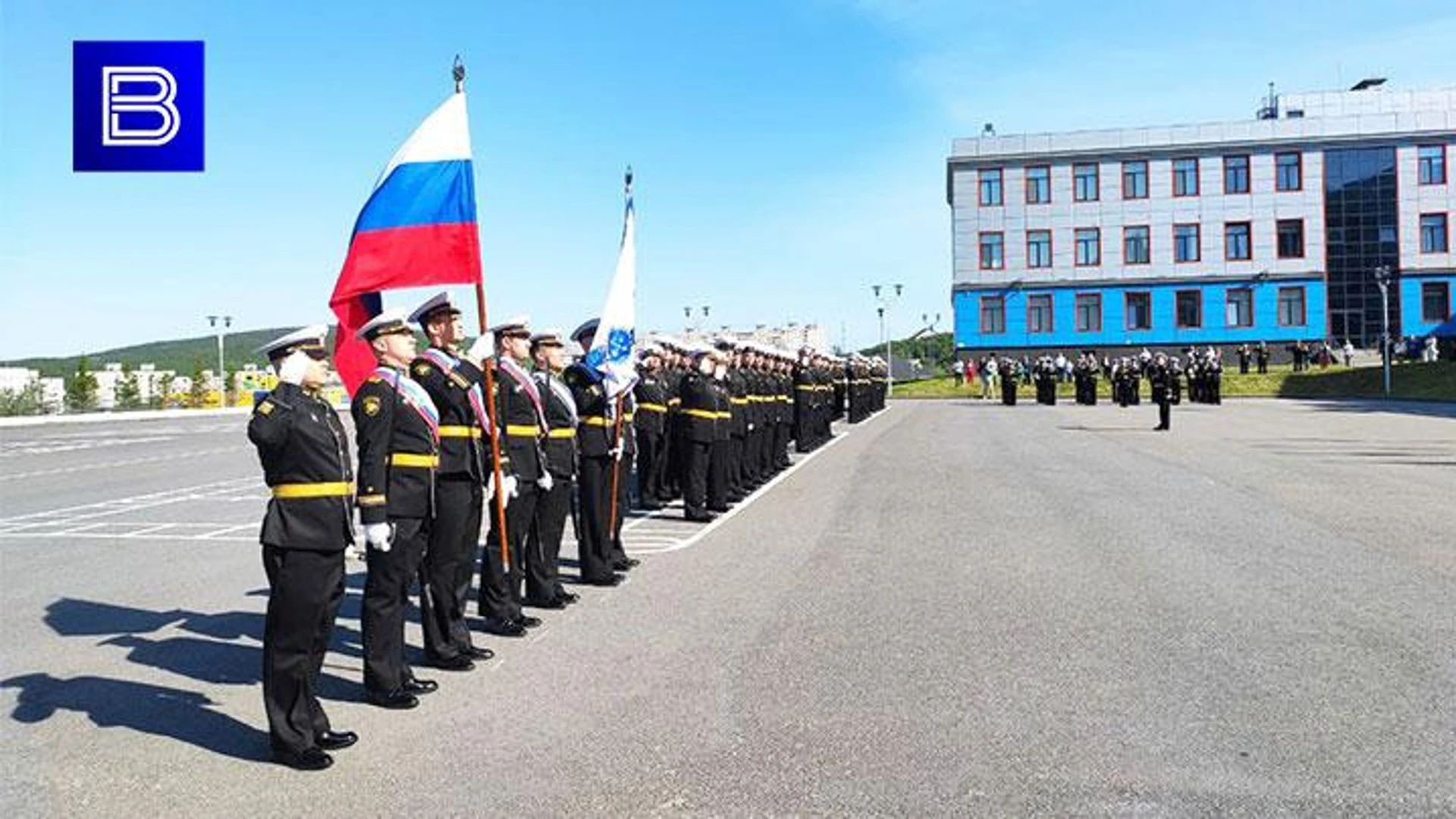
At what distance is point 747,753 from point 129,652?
448 cm

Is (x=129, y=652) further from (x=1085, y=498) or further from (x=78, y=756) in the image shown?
(x=1085, y=498)

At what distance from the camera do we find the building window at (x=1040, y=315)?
209ft

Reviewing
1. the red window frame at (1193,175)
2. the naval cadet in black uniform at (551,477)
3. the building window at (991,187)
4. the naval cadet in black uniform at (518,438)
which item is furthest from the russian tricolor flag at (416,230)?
the red window frame at (1193,175)

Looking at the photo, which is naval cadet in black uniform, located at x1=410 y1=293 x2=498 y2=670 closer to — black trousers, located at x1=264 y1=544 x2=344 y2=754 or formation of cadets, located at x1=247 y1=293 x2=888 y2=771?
formation of cadets, located at x1=247 y1=293 x2=888 y2=771

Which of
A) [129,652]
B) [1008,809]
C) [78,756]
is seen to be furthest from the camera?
[129,652]

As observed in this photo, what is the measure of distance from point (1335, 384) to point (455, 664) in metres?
46.4

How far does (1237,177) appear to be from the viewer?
62.0m

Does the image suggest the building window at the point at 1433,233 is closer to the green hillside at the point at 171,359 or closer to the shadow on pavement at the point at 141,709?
the shadow on pavement at the point at 141,709

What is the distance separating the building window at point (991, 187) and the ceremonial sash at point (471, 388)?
60100 millimetres

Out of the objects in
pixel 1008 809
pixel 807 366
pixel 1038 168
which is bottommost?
pixel 1008 809

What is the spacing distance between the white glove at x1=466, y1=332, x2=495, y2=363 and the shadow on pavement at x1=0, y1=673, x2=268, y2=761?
245cm

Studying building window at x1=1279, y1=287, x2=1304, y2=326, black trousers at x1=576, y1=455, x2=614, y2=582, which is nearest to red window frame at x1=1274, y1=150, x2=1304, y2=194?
building window at x1=1279, y1=287, x2=1304, y2=326

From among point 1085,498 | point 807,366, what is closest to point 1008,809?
point 1085,498

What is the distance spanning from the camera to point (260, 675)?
6812mm
